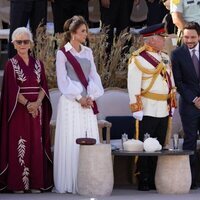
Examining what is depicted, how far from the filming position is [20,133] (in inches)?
490

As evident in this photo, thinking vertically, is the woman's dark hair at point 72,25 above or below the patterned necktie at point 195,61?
above

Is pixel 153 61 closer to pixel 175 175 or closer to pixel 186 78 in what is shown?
pixel 186 78

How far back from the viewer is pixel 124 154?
484 inches

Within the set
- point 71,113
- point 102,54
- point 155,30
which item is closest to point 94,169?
point 71,113

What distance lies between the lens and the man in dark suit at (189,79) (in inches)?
501

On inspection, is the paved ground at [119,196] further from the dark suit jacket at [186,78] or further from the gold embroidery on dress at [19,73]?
the gold embroidery on dress at [19,73]

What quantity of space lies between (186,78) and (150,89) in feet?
1.70

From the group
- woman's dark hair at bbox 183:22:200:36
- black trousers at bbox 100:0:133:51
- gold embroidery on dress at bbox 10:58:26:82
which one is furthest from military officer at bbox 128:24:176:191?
black trousers at bbox 100:0:133:51

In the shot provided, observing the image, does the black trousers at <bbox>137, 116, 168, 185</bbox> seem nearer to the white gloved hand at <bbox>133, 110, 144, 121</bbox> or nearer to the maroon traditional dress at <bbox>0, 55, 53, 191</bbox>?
the white gloved hand at <bbox>133, 110, 144, 121</bbox>

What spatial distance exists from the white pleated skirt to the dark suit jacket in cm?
112

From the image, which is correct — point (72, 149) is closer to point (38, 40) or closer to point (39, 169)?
point (39, 169)

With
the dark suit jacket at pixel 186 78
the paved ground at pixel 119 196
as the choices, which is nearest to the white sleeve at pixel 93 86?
the dark suit jacket at pixel 186 78

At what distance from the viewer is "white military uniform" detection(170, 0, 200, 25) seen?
13992 mm

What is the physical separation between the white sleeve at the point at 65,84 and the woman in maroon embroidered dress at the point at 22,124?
22 cm
